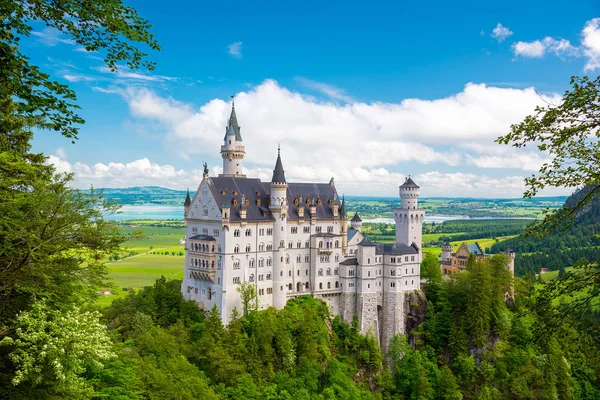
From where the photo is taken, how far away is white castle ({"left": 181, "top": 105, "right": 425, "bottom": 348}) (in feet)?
252

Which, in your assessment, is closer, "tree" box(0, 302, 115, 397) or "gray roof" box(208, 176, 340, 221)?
"tree" box(0, 302, 115, 397)

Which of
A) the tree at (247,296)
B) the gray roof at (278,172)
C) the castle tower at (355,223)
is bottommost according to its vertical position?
the tree at (247,296)

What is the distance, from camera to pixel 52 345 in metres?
25.5

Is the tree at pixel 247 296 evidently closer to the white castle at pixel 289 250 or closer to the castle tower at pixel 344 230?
the white castle at pixel 289 250

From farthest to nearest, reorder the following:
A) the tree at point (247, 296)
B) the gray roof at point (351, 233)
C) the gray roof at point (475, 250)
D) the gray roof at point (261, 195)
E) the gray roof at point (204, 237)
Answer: the gray roof at point (475, 250) < the gray roof at point (351, 233) < the gray roof at point (261, 195) < the gray roof at point (204, 237) < the tree at point (247, 296)

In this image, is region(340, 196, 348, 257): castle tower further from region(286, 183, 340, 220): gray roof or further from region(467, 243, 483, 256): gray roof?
region(467, 243, 483, 256): gray roof

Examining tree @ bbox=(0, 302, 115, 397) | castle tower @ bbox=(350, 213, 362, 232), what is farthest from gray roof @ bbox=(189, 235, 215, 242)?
tree @ bbox=(0, 302, 115, 397)

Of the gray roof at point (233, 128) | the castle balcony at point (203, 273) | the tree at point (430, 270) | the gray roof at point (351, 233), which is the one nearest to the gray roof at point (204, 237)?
the castle balcony at point (203, 273)

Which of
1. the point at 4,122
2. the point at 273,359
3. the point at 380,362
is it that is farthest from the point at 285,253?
the point at 4,122

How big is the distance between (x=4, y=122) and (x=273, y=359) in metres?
51.9

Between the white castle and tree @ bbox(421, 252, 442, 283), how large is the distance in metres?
5.77

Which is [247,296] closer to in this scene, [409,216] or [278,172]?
[278,172]

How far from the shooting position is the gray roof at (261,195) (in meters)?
78.2

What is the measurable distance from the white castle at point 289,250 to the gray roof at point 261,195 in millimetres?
160
